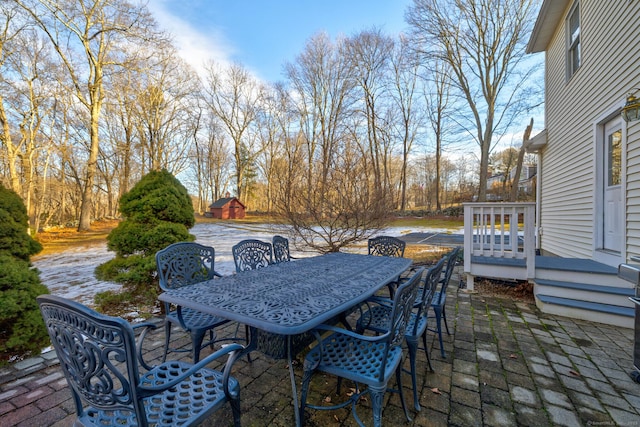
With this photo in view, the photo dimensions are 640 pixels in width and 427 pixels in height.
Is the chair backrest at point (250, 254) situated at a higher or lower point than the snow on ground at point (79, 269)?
higher

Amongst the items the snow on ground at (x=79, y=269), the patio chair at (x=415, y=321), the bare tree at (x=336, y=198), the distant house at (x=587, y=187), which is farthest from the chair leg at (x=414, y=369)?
the snow on ground at (x=79, y=269)

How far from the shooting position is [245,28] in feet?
38.3

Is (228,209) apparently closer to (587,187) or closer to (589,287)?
(587,187)

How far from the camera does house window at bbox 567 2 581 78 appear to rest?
5.16 metres

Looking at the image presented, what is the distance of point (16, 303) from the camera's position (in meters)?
2.28

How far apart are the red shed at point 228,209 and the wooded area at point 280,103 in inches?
165

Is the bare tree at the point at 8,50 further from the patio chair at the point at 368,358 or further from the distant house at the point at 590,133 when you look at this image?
the distant house at the point at 590,133

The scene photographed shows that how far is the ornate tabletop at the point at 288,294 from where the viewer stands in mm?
1562

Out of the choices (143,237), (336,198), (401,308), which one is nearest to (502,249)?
(336,198)

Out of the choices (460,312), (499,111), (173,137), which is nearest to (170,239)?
(460,312)

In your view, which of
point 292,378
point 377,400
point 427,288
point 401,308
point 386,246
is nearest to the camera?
point 377,400

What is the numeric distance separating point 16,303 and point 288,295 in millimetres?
2308

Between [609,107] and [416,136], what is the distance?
18450 mm

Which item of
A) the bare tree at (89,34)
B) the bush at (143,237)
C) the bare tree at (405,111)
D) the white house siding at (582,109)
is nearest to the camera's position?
the bush at (143,237)
